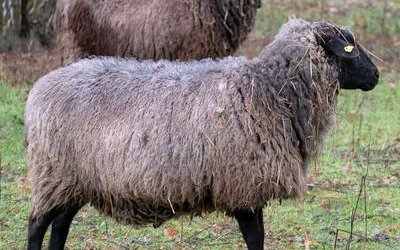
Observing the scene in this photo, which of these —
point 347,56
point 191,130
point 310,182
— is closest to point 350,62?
point 347,56

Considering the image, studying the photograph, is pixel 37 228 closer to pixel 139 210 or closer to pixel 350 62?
pixel 139 210

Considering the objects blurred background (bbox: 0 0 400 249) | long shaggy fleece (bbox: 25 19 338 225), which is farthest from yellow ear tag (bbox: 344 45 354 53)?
blurred background (bbox: 0 0 400 249)

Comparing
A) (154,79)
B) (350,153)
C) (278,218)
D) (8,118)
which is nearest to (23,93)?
(8,118)

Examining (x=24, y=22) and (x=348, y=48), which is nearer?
(x=348, y=48)

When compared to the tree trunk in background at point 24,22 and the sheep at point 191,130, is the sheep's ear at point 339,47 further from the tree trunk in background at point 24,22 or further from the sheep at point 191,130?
the tree trunk in background at point 24,22

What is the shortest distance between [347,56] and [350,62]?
0.25ft

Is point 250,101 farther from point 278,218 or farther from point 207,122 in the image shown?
point 278,218

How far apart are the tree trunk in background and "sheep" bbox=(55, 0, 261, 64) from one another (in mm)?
5060

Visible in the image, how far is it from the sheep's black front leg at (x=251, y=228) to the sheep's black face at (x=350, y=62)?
102 centimetres

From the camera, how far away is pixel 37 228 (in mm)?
6215

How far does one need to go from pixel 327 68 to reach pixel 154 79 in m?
1.08

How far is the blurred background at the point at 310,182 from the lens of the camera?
7125 millimetres

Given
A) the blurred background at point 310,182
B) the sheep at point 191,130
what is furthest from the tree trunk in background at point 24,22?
the sheep at point 191,130

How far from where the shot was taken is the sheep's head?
5.94 meters
